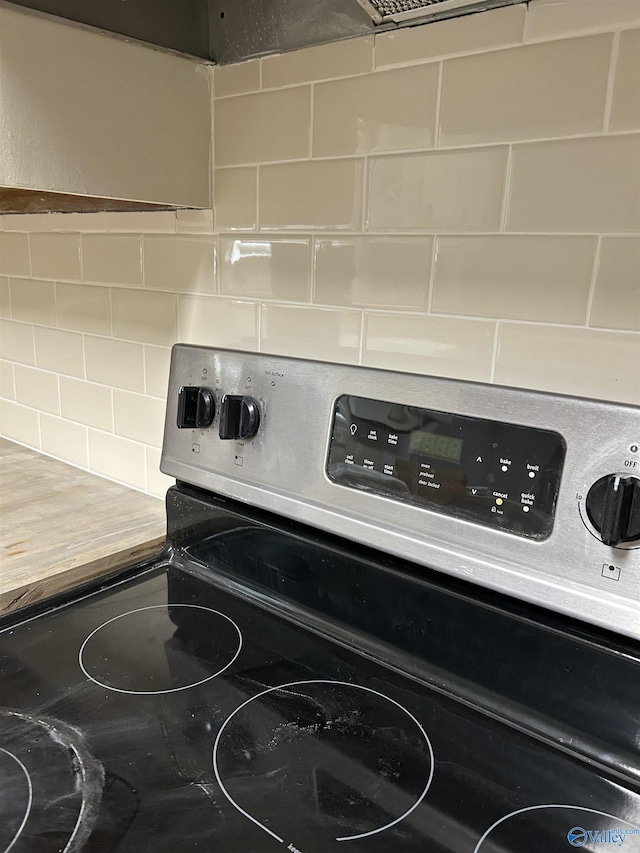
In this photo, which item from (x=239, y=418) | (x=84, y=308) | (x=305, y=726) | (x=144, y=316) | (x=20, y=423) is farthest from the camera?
(x=20, y=423)

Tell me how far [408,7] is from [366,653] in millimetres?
658

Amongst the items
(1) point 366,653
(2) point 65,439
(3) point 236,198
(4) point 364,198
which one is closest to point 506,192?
(4) point 364,198

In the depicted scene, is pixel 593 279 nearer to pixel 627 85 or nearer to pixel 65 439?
pixel 627 85

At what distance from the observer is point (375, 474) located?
2.31ft

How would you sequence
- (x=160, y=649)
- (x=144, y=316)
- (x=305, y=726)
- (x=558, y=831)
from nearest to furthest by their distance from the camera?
(x=558, y=831)
(x=305, y=726)
(x=160, y=649)
(x=144, y=316)

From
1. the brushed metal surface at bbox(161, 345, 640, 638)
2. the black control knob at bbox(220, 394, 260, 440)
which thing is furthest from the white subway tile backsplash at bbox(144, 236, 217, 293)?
the black control knob at bbox(220, 394, 260, 440)

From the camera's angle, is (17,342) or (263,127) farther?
(17,342)

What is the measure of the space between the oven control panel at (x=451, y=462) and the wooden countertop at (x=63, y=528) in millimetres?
334

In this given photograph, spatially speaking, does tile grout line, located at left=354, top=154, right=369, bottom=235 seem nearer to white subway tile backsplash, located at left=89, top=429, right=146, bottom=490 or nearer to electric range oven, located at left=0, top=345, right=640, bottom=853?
electric range oven, located at left=0, top=345, right=640, bottom=853

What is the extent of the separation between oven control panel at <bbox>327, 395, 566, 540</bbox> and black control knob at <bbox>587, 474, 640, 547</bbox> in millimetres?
45

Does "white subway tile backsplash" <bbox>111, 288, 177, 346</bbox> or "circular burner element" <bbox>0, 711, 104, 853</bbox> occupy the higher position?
"white subway tile backsplash" <bbox>111, 288, 177, 346</bbox>

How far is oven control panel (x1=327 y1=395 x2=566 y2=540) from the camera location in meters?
0.60

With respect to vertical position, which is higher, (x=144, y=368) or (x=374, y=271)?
(x=374, y=271)

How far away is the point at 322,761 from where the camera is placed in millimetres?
545
